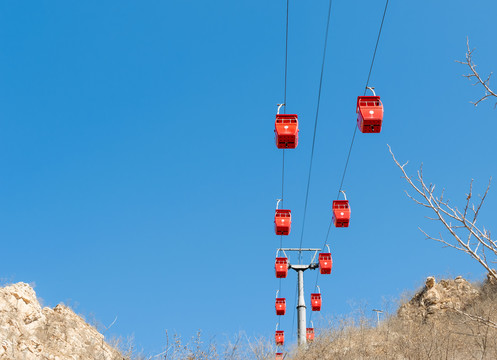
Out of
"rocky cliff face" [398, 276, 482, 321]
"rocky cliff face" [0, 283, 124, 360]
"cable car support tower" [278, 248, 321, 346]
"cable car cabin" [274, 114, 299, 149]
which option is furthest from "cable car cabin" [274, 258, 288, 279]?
"cable car cabin" [274, 114, 299, 149]

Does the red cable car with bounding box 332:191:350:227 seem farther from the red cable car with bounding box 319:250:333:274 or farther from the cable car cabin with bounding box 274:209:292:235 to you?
the red cable car with bounding box 319:250:333:274

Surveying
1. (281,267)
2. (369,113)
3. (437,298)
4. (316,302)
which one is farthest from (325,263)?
(369,113)

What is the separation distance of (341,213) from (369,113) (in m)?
5.03

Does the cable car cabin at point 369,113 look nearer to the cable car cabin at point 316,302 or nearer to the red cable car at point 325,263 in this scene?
the red cable car at point 325,263

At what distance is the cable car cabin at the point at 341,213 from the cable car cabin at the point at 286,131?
4.43 metres

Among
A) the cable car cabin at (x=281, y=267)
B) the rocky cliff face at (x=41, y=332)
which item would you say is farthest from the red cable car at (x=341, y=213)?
the rocky cliff face at (x=41, y=332)

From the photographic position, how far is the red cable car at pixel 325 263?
17.7 metres

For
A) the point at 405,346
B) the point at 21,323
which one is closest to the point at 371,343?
the point at 405,346

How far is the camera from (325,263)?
17719mm

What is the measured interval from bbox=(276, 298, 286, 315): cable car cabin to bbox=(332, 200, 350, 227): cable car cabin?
26.0 feet

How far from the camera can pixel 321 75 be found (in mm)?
8922

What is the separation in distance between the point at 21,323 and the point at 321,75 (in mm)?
8069

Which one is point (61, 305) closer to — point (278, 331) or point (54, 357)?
point (54, 357)

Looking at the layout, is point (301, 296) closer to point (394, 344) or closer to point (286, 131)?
point (394, 344)
